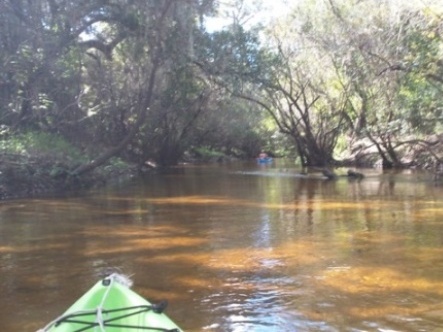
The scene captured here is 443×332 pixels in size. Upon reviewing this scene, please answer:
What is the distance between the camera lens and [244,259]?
7070 millimetres

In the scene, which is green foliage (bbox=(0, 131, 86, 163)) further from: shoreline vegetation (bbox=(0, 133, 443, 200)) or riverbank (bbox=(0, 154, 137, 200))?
riverbank (bbox=(0, 154, 137, 200))

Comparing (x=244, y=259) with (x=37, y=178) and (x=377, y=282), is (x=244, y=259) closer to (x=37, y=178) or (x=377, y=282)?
(x=377, y=282)

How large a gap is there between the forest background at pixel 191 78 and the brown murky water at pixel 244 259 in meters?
5.47

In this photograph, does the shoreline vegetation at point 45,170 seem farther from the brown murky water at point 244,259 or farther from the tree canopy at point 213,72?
the brown murky water at point 244,259

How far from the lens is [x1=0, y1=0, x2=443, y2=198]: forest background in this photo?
55.7 ft

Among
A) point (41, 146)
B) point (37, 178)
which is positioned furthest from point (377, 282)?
point (41, 146)

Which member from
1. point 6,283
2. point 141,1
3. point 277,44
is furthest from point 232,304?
point 277,44

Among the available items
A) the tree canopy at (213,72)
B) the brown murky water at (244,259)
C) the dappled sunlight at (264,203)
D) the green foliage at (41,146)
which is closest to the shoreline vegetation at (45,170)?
the green foliage at (41,146)

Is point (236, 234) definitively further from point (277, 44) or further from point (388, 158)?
point (388, 158)

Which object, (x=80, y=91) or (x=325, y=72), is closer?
(x=80, y=91)

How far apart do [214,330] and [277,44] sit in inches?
818

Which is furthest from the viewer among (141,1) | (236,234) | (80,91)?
(80,91)

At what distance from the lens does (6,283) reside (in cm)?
611

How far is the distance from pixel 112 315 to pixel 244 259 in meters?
4.09
